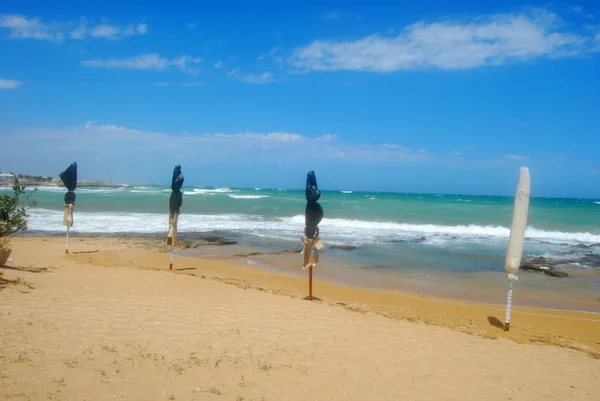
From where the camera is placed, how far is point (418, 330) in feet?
22.8

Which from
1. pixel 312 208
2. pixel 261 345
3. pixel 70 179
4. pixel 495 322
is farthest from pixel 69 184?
pixel 495 322

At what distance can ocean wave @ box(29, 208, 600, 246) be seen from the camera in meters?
21.5

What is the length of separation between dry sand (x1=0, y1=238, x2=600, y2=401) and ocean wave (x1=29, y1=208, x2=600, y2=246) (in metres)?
11.7


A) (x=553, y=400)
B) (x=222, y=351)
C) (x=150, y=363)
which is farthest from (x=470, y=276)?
(x=150, y=363)

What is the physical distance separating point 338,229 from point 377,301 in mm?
16722

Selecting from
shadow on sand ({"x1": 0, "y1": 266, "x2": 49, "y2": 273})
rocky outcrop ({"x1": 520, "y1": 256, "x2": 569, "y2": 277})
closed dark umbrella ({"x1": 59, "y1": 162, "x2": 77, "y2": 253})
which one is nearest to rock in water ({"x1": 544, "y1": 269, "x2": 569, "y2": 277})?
rocky outcrop ({"x1": 520, "y1": 256, "x2": 569, "y2": 277})

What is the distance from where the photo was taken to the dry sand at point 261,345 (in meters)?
4.49

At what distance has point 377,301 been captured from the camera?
945 centimetres

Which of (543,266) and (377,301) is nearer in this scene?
(377,301)

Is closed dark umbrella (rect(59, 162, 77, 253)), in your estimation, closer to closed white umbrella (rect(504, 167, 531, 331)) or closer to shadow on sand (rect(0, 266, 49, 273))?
shadow on sand (rect(0, 266, 49, 273))

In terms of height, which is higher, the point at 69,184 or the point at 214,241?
the point at 69,184

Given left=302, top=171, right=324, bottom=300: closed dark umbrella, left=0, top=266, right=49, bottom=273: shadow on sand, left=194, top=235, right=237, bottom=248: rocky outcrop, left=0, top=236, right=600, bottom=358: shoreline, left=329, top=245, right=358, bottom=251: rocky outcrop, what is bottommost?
left=0, top=236, right=600, bottom=358: shoreline

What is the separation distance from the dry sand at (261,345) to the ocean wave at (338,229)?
11678mm

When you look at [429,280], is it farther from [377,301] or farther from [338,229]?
[338,229]
